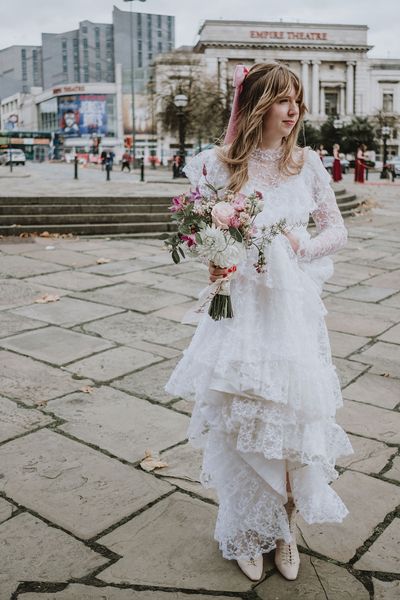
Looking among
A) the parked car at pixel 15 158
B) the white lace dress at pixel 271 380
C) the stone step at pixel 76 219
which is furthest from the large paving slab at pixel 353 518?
the parked car at pixel 15 158

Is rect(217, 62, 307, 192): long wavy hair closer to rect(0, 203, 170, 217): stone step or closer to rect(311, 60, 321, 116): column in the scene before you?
rect(0, 203, 170, 217): stone step

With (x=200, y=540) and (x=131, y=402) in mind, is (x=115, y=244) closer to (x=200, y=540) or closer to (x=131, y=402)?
(x=131, y=402)

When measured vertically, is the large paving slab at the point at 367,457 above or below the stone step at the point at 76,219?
below

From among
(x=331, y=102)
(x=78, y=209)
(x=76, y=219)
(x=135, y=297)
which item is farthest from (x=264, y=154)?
(x=331, y=102)

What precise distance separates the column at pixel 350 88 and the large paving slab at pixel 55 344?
2826 inches

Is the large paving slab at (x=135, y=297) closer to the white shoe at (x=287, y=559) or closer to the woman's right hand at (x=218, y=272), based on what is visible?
the white shoe at (x=287, y=559)

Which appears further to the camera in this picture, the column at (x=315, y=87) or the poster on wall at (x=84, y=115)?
the poster on wall at (x=84, y=115)

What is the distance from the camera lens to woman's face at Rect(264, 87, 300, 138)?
2.25m

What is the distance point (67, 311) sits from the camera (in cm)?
603

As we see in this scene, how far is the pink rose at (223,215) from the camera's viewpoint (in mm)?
2027

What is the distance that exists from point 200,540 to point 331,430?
0.71 meters

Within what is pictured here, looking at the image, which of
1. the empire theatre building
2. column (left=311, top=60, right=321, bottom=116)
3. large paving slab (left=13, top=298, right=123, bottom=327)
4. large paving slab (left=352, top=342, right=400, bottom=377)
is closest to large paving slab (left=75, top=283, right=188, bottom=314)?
large paving slab (left=13, top=298, right=123, bottom=327)

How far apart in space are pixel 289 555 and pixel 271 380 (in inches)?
28.3

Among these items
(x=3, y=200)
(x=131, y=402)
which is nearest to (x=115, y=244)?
(x=3, y=200)
